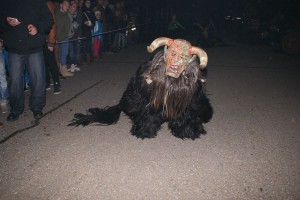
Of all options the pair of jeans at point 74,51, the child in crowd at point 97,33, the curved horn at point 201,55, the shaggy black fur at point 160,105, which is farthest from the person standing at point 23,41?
the child in crowd at point 97,33

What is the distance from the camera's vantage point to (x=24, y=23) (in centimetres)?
370

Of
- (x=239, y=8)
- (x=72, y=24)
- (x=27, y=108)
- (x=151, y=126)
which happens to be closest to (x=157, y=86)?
(x=151, y=126)

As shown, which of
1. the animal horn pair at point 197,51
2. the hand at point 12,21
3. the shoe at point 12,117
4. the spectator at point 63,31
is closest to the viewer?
the animal horn pair at point 197,51

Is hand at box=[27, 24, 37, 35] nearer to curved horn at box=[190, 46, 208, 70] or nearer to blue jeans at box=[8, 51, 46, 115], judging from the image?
blue jeans at box=[8, 51, 46, 115]

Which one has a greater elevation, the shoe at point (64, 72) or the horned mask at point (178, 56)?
the horned mask at point (178, 56)

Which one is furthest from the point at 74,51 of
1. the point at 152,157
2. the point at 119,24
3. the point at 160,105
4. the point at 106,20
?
the point at 152,157

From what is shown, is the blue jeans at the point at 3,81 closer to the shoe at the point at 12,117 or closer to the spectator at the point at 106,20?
the shoe at the point at 12,117

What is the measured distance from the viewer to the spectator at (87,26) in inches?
305

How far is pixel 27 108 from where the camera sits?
462 centimetres

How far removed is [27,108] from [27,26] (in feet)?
5.10

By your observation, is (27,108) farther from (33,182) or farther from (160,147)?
(160,147)

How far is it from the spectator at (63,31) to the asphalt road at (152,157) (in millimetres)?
1531

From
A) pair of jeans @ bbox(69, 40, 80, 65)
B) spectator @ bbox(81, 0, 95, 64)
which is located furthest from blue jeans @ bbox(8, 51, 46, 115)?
spectator @ bbox(81, 0, 95, 64)

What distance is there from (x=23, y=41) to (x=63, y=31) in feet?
9.63
